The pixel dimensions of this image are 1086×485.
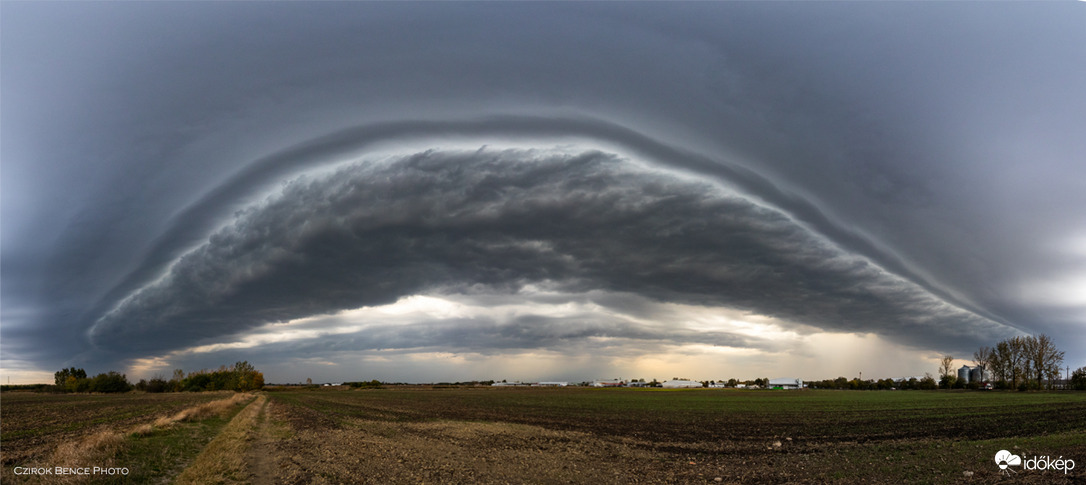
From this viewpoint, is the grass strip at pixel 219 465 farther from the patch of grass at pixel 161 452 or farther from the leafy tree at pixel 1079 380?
the leafy tree at pixel 1079 380

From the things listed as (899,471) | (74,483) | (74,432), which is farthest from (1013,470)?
(74,432)

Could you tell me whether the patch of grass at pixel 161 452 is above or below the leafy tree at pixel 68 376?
above

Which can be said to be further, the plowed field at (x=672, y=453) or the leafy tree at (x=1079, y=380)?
the leafy tree at (x=1079, y=380)

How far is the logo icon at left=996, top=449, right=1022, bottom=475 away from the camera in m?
18.8

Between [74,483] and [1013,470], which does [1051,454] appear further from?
[74,483]

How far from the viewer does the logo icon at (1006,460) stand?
18.8 metres

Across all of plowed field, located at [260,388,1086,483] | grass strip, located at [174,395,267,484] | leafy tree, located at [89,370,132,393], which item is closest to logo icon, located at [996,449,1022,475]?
plowed field, located at [260,388,1086,483]

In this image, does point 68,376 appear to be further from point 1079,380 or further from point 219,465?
point 1079,380

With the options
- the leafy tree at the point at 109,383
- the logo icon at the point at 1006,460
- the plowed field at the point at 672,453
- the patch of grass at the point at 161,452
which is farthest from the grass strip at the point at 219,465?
the leafy tree at the point at 109,383

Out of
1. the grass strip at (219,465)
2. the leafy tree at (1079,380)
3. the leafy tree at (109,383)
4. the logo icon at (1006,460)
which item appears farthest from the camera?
the leafy tree at (109,383)

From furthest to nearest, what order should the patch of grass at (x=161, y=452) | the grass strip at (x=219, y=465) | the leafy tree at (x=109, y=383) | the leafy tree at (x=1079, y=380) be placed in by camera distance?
the leafy tree at (x=109, y=383) → the leafy tree at (x=1079, y=380) → the patch of grass at (x=161, y=452) → the grass strip at (x=219, y=465)

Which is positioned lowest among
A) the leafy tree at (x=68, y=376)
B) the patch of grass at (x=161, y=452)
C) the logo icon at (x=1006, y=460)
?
the leafy tree at (x=68, y=376)

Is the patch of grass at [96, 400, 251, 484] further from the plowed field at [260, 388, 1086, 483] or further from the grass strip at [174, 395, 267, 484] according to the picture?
the plowed field at [260, 388, 1086, 483]

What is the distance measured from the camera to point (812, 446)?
28.0 m
